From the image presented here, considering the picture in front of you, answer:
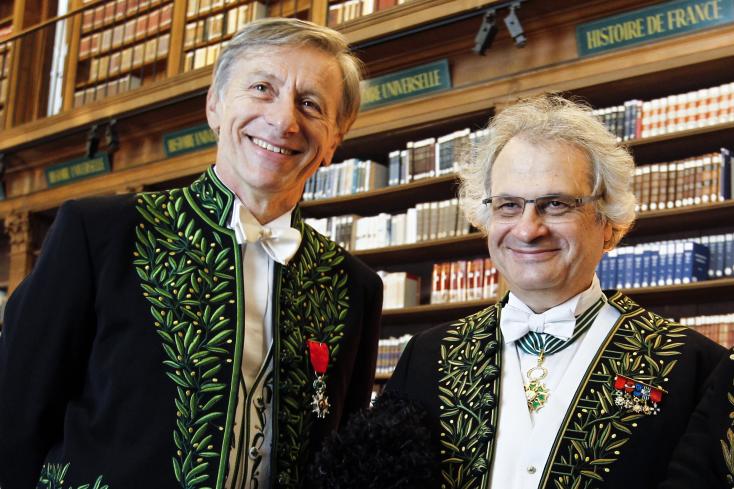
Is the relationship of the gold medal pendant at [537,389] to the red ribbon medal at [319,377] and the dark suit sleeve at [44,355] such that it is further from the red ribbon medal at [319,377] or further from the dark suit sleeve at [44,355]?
the dark suit sleeve at [44,355]

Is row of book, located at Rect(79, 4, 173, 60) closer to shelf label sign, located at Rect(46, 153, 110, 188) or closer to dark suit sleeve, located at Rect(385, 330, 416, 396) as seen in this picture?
shelf label sign, located at Rect(46, 153, 110, 188)

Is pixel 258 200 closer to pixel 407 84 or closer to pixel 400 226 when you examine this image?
pixel 400 226

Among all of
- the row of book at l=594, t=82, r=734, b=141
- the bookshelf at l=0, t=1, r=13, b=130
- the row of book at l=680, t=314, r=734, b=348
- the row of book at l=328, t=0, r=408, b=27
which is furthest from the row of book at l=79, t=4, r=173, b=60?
the row of book at l=680, t=314, r=734, b=348

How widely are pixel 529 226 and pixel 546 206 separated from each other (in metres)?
0.07

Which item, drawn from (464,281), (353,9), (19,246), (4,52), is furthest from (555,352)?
(4,52)

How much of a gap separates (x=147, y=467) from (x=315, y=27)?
3.08ft

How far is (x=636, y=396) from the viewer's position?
1.82 meters

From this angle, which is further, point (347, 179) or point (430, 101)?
point (347, 179)

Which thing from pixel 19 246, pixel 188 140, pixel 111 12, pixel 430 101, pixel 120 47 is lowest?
pixel 19 246

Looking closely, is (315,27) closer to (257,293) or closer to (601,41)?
(257,293)

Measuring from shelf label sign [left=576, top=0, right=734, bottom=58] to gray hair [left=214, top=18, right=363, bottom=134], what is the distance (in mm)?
2910

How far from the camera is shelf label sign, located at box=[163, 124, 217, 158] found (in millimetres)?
6871

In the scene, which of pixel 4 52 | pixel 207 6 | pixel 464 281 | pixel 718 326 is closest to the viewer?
pixel 718 326

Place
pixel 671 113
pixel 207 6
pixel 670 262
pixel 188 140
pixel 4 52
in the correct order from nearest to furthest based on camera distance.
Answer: pixel 670 262 < pixel 671 113 < pixel 188 140 < pixel 207 6 < pixel 4 52
